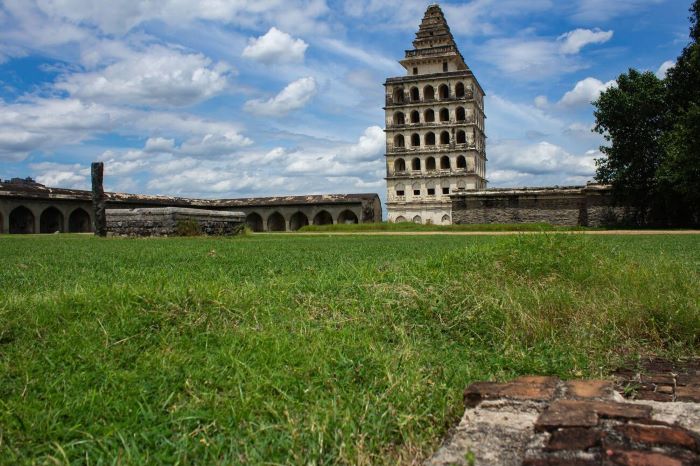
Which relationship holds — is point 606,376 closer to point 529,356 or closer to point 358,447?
point 529,356

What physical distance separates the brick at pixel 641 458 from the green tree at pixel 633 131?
1180 inches

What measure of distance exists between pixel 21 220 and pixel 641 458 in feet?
130

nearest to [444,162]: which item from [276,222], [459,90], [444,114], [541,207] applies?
[444,114]

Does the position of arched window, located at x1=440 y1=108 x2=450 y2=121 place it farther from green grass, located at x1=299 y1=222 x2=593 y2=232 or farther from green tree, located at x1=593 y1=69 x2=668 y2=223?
green tree, located at x1=593 y1=69 x2=668 y2=223

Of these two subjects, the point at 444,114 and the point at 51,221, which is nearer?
the point at 51,221

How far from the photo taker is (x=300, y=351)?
11.7ft

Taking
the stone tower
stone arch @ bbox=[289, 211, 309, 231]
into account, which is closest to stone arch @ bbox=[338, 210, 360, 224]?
stone arch @ bbox=[289, 211, 309, 231]

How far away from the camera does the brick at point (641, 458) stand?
1.88 m

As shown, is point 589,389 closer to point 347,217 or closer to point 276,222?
point 347,217

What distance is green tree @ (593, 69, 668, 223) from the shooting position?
29141mm

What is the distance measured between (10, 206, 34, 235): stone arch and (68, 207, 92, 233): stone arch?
310 cm

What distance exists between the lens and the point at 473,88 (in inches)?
1897

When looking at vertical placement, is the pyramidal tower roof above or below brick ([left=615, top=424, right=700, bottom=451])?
above

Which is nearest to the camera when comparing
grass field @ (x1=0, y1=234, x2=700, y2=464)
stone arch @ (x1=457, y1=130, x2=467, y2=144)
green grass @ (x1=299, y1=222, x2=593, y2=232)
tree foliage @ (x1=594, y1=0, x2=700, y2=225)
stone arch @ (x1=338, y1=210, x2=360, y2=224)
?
grass field @ (x1=0, y1=234, x2=700, y2=464)
